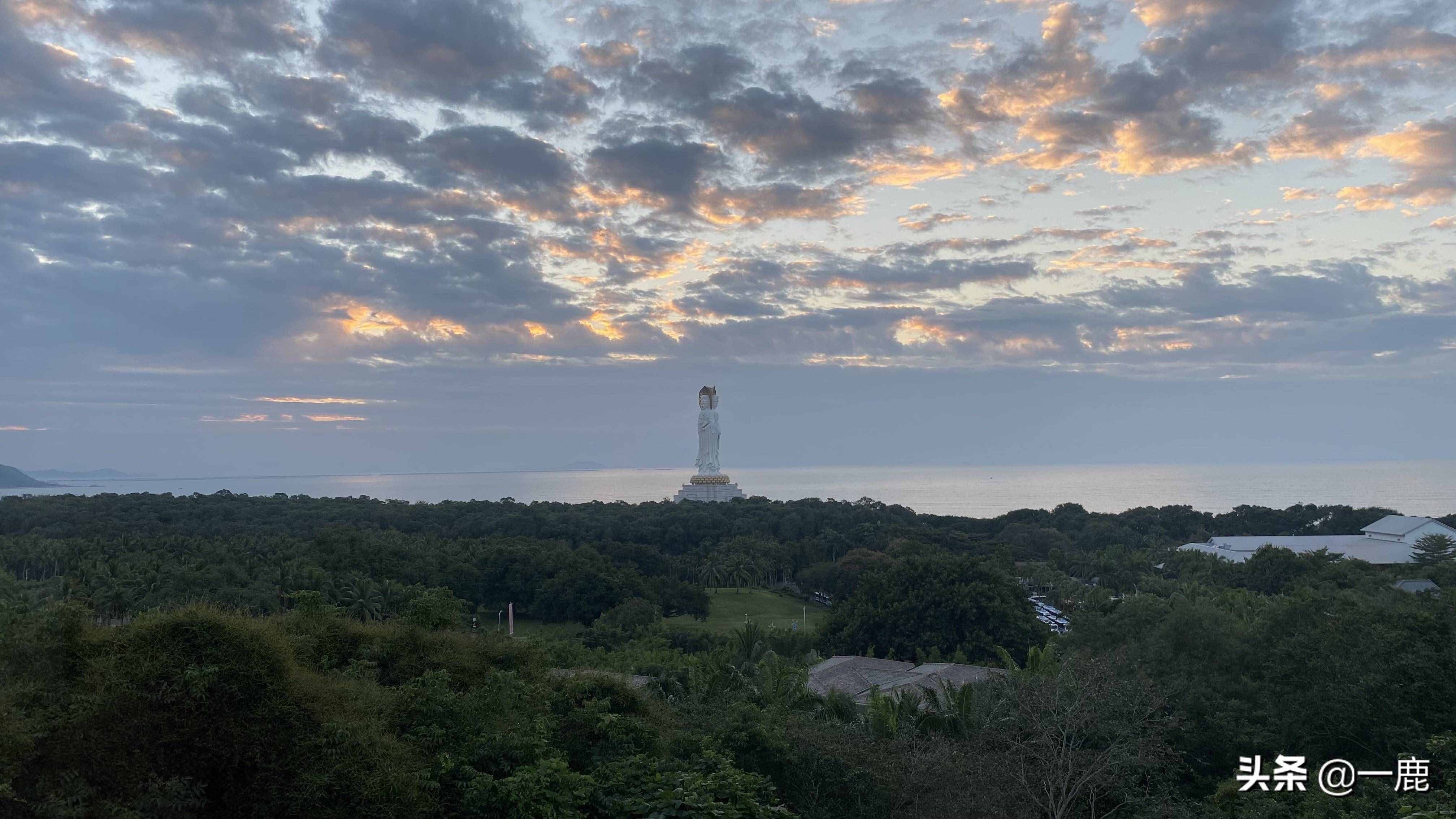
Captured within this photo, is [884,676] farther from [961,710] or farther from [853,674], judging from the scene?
[961,710]

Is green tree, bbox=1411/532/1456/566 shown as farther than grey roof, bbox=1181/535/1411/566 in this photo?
No

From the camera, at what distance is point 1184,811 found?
15.0m

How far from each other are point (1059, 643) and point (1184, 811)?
11742mm

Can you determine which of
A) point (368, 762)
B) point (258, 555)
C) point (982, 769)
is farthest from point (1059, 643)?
point (258, 555)

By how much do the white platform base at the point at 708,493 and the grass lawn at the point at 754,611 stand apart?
2239 cm

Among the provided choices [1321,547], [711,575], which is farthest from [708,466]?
[1321,547]

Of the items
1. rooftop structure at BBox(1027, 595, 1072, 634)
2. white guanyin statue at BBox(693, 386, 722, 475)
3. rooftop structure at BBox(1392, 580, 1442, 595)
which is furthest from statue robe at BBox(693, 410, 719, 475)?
rooftop structure at BBox(1392, 580, 1442, 595)

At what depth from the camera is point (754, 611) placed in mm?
52844

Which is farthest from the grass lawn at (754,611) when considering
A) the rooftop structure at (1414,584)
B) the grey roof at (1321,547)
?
the grey roof at (1321,547)

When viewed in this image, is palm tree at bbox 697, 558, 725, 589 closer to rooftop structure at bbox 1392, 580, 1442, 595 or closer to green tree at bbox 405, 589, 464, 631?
rooftop structure at bbox 1392, 580, 1442, 595

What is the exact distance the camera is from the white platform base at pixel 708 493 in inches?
3282

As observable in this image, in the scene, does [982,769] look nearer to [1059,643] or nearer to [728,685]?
[728,685]

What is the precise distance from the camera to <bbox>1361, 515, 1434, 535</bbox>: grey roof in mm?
64312

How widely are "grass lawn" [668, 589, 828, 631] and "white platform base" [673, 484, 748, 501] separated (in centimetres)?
2239
